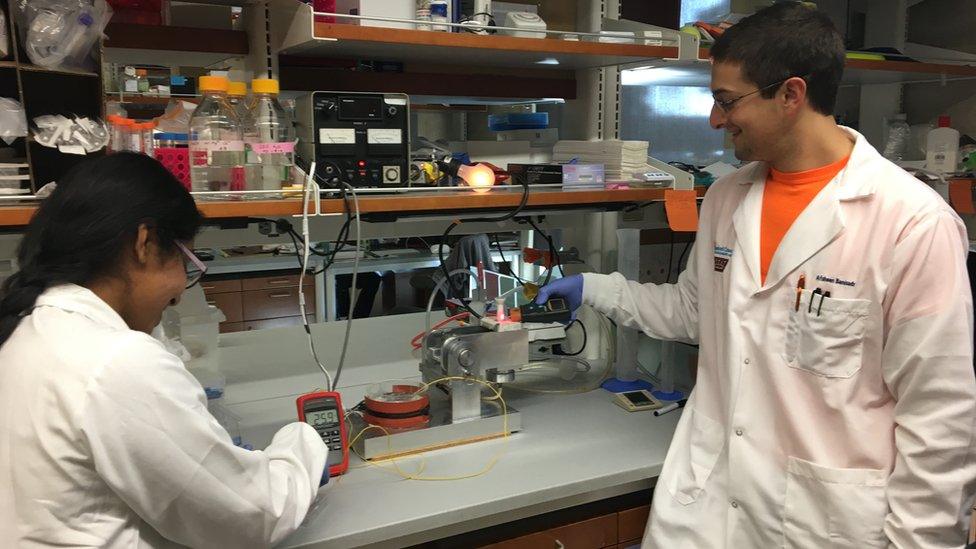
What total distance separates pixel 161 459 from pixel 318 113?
874 mm

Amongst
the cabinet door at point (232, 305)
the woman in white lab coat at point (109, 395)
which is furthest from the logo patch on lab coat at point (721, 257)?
the cabinet door at point (232, 305)

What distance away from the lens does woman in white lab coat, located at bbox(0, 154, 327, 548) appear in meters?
1.00

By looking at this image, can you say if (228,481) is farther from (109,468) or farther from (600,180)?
(600,180)

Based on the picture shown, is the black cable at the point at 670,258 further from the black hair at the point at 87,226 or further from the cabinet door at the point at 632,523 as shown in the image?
the black hair at the point at 87,226

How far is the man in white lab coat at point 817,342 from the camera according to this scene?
1264 millimetres

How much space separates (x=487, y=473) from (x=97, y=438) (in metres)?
0.81

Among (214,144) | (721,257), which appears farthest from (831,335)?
(214,144)

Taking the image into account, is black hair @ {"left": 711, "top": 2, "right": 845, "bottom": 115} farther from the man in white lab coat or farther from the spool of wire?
the spool of wire

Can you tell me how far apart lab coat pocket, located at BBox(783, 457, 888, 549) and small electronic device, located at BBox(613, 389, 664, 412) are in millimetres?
556

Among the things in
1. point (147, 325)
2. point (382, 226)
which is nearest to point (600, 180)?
point (382, 226)

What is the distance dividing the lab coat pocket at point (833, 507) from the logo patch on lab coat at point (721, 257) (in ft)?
1.37

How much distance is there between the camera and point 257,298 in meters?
5.06

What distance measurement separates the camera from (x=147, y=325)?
1.19m

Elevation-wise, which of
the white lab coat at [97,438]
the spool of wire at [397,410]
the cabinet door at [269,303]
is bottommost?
the cabinet door at [269,303]
